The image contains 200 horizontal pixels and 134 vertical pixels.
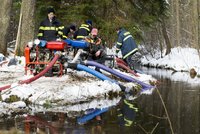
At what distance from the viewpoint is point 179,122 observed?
7594mm

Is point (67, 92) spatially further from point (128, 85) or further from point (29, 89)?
point (128, 85)

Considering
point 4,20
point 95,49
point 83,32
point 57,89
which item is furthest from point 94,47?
point 4,20

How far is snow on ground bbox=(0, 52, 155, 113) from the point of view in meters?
8.92

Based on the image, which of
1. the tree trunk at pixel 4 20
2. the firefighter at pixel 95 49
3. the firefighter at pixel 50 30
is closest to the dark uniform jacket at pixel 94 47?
the firefighter at pixel 95 49

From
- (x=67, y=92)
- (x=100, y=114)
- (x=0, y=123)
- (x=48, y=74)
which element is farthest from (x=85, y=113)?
(x=48, y=74)

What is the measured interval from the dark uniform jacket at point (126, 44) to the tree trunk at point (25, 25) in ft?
11.5

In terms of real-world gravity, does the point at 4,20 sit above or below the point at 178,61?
above

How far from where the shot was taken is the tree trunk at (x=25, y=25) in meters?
14.8

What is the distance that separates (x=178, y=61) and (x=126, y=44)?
1391 cm

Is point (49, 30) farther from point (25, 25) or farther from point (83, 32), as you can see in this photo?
point (25, 25)

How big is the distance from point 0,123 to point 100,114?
2.25 metres

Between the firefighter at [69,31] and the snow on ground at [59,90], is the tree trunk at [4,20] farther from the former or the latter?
the snow on ground at [59,90]

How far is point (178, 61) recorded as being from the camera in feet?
91.0

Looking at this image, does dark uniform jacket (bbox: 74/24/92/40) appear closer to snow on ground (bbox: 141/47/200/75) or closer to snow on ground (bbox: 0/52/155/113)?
snow on ground (bbox: 0/52/155/113)
